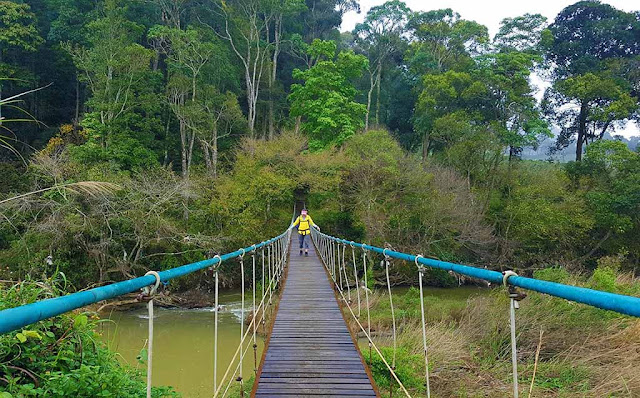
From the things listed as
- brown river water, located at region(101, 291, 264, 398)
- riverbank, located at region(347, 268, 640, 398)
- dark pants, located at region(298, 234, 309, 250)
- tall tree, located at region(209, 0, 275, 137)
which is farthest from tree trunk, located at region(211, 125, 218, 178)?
riverbank, located at region(347, 268, 640, 398)

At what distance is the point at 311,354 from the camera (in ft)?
9.76

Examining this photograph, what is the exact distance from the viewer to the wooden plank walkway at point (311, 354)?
2.41 m

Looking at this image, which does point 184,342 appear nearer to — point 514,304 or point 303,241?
point 303,241

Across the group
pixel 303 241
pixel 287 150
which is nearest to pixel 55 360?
pixel 303 241

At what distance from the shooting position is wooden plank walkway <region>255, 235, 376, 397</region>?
241 cm

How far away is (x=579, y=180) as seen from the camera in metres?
14.1

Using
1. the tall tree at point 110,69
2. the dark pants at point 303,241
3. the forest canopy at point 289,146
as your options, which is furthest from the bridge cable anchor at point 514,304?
the tall tree at point 110,69

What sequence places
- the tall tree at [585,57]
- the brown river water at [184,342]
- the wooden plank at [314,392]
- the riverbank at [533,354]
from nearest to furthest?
1. the wooden plank at [314,392]
2. the riverbank at [533,354]
3. the brown river water at [184,342]
4. the tall tree at [585,57]

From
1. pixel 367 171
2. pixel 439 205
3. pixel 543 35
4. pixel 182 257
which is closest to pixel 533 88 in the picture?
pixel 543 35

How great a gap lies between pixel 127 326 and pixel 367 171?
777 cm

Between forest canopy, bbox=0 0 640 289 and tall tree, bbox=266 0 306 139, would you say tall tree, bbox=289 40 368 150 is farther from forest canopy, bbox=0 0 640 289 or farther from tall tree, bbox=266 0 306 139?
tall tree, bbox=266 0 306 139

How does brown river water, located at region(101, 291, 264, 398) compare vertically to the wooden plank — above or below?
below

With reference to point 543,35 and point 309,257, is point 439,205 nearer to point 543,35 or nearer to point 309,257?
point 309,257

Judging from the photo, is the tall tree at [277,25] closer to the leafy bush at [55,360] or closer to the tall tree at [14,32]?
the tall tree at [14,32]
